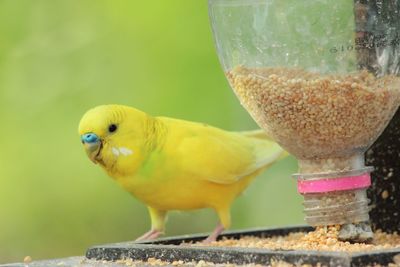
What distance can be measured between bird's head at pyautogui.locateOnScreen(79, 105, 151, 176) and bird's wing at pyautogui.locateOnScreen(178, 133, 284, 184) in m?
0.15

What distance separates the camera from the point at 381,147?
3598 millimetres

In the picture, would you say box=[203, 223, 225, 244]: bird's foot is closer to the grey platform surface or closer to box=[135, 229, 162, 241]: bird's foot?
box=[135, 229, 162, 241]: bird's foot

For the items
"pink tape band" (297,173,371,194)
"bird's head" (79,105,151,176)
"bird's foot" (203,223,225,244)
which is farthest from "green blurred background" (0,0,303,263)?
"pink tape band" (297,173,371,194)

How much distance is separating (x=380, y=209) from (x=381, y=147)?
0.63ft

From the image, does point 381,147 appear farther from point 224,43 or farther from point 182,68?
point 182,68

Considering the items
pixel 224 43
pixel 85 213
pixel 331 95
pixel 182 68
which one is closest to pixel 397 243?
pixel 331 95

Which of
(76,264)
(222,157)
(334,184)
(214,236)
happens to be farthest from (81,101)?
(334,184)

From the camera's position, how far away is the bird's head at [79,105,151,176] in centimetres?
382

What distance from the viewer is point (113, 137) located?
3852mm

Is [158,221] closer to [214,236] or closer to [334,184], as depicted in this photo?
[214,236]

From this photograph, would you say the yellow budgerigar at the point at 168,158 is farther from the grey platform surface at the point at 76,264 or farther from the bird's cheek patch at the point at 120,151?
the grey platform surface at the point at 76,264

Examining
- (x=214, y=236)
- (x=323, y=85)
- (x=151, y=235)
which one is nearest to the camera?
(x=323, y=85)

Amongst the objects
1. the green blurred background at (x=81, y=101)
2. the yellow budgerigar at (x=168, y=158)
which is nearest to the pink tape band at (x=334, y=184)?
the yellow budgerigar at (x=168, y=158)

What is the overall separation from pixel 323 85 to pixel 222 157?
2.68ft
